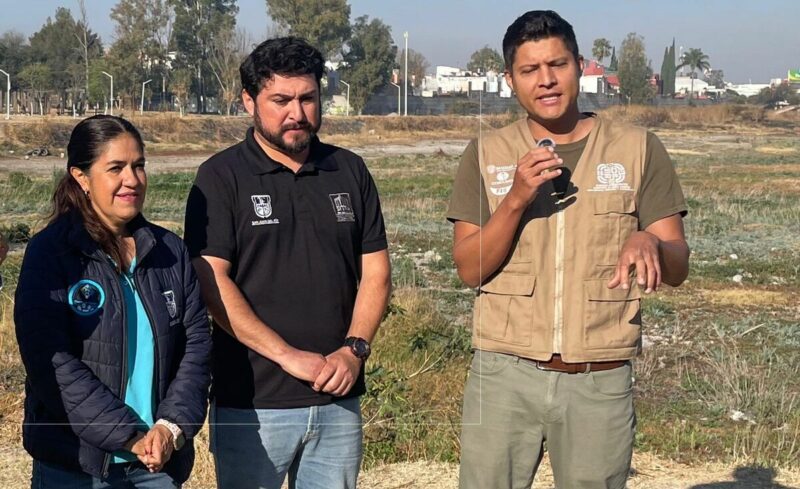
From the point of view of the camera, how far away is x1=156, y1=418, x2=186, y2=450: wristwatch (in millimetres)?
3175

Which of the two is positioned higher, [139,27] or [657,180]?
[139,27]

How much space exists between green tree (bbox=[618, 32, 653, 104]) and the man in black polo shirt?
69.6 metres

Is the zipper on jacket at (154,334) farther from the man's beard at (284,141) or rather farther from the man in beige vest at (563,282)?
the man in beige vest at (563,282)

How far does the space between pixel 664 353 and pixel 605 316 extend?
6.23 meters

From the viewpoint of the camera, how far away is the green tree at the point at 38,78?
55.5 metres

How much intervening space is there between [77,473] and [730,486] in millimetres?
3494

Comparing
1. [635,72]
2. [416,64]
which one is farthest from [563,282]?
[635,72]

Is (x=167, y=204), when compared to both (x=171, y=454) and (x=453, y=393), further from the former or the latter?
(x=171, y=454)

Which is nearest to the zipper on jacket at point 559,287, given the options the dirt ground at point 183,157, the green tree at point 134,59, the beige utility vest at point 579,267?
the beige utility vest at point 579,267

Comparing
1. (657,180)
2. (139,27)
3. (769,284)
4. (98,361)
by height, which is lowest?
(769,284)

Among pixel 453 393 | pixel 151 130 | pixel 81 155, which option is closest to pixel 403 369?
pixel 453 393

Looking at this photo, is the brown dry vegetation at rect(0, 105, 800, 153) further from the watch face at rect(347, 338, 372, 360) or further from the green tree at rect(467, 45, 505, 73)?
the watch face at rect(347, 338, 372, 360)

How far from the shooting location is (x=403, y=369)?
7.27 metres

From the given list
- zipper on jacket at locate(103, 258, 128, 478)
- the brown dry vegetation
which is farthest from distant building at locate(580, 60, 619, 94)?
zipper on jacket at locate(103, 258, 128, 478)
